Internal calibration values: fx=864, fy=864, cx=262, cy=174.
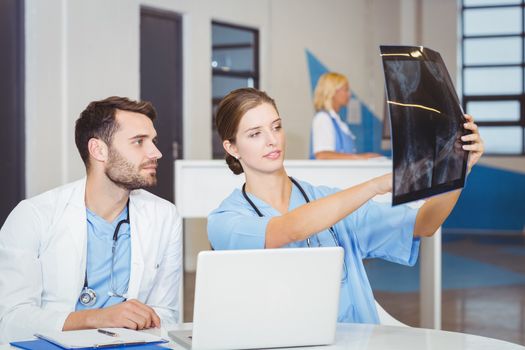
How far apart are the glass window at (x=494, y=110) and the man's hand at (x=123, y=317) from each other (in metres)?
A: 10.1

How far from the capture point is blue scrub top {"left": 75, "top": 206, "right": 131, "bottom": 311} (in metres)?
2.52

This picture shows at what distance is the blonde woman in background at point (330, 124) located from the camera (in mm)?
5914

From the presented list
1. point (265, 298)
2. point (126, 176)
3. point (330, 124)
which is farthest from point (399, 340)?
point (330, 124)

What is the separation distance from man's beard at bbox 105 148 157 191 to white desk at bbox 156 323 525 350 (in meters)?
0.72

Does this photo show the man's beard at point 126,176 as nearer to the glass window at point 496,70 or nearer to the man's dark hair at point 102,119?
the man's dark hair at point 102,119

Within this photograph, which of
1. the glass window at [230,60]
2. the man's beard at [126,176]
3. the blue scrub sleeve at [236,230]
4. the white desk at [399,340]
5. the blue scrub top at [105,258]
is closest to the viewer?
the white desk at [399,340]

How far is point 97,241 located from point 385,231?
847 millimetres

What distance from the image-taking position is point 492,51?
1167 centimetres

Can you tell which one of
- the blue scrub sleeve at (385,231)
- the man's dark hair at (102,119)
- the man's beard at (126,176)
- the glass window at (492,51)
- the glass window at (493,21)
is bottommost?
the blue scrub sleeve at (385,231)

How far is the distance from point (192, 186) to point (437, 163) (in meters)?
2.50

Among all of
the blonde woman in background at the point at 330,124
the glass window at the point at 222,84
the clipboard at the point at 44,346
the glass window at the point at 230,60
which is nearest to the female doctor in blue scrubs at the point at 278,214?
the clipboard at the point at 44,346

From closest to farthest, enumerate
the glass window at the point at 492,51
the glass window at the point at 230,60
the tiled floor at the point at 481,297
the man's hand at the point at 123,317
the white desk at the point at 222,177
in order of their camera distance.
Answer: the man's hand at the point at 123,317
the white desk at the point at 222,177
the tiled floor at the point at 481,297
the glass window at the point at 230,60
the glass window at the point at 492,51

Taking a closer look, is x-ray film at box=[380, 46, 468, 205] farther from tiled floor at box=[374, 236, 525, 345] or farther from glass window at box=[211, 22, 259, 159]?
glass window at box=[211, 22, 259, 159]

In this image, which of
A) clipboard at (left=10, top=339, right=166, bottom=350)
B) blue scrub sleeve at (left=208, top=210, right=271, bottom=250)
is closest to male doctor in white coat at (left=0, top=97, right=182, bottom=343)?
blue scrub sleeve at (left=208, top=210, right=271, bottom=250)
